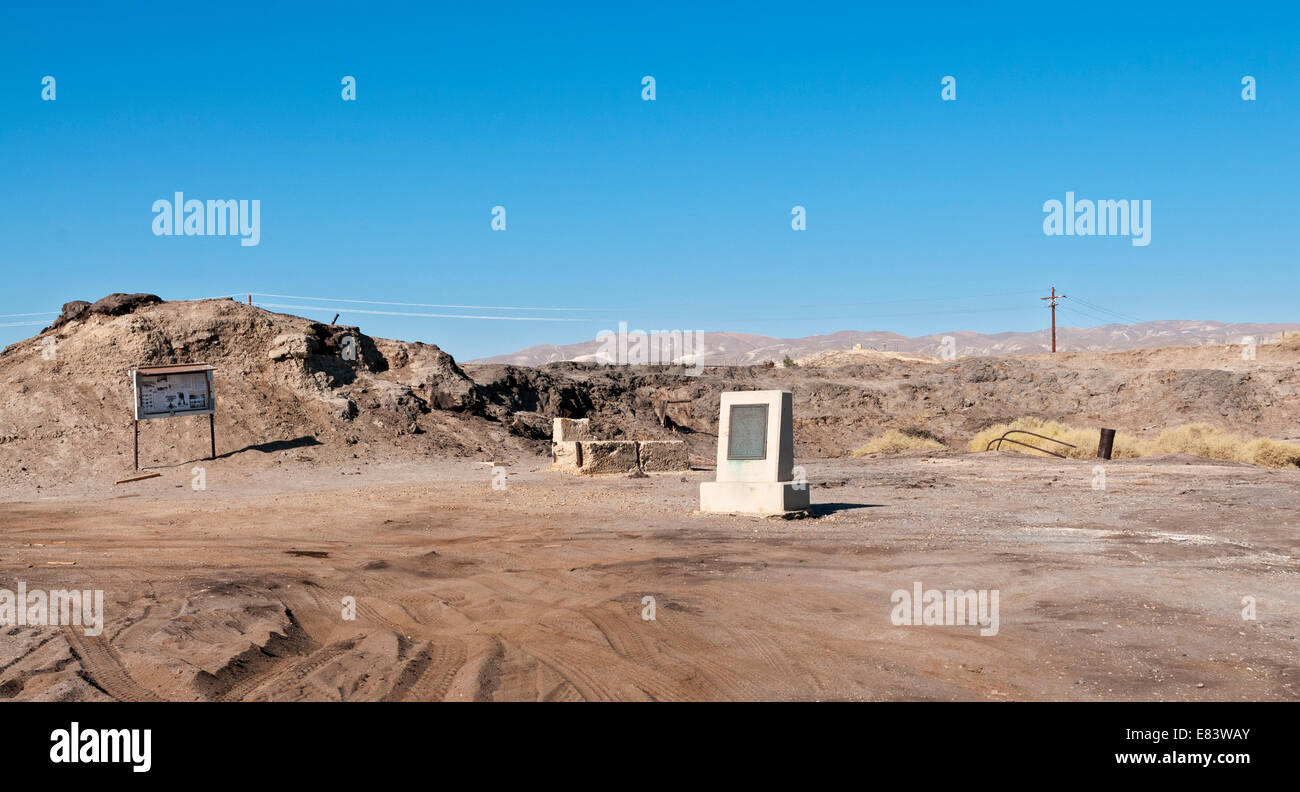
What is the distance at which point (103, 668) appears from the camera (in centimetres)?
611

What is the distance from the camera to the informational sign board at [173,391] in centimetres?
2408

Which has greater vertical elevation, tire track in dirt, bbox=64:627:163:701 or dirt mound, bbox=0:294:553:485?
dirt mound, bbox=0:294:553:485

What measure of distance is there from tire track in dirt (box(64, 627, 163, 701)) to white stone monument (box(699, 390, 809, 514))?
9.65 metres

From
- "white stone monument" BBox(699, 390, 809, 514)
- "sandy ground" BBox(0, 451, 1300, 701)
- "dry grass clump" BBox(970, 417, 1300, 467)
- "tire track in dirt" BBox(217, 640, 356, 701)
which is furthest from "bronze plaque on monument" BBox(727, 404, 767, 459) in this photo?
"dry grass clump" BBox(970, 417, 1300, 467)

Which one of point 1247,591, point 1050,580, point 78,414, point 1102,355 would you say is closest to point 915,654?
point 1050,580

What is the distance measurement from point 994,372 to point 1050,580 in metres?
42.1

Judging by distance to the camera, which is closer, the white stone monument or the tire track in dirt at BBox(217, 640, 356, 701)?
the tire track in dirt at BBox(217, 640, 356, 701)

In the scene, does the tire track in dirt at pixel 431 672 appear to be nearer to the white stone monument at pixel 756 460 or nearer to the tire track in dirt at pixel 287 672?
the tire track in dirt at pixel 287 672

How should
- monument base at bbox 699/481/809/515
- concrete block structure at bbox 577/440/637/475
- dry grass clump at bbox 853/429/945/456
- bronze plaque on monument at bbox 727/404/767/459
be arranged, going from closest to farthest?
monument base at bbox 699/481/809/515 → bronze plaque on monument at bbox 727/404/767/459 → concrete block structure at bbox 577/440/637/475 → dry grass clump at bbox 853/429/945/456

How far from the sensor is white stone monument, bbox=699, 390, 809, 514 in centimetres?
1456

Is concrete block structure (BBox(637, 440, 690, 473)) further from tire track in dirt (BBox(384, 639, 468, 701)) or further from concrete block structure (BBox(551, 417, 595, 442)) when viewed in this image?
tire track in dirt (BBox(384, 639, 468, 701))

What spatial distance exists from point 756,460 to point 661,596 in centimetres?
639

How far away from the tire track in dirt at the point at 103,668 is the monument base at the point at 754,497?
9.65m

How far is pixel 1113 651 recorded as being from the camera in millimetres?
6582
